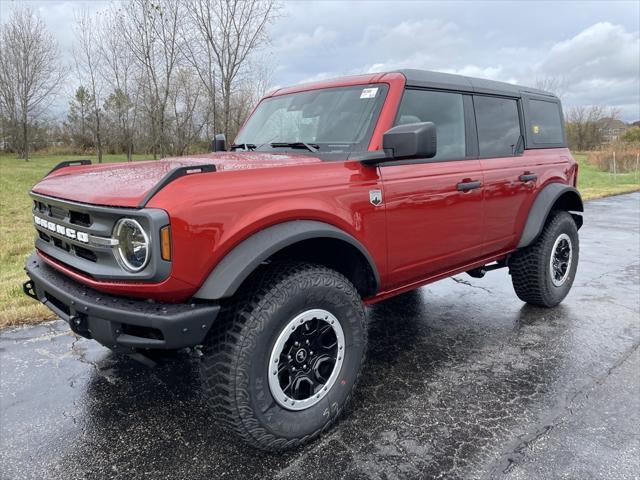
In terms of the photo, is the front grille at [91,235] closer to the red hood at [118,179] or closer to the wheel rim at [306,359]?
the red hood at [118,179]

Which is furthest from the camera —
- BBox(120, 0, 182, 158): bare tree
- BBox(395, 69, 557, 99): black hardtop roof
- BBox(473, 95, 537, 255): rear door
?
BBox(120, 0, 182, 158): bare tree

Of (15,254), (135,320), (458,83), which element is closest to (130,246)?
(135,320)

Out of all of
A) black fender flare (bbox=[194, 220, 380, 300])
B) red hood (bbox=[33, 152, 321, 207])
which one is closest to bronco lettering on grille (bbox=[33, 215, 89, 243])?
red hood (bbox=[33, 152, 321, 207])

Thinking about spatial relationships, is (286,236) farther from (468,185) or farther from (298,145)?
(468,185)

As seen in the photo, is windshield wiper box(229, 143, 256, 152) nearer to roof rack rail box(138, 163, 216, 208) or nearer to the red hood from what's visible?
the red hood

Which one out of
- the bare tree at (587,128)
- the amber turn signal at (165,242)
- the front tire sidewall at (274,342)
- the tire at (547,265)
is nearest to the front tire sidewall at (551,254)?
the tire at (547,265)

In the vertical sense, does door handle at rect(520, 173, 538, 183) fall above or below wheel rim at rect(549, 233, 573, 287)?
above

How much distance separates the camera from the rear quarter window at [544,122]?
4.41 metres

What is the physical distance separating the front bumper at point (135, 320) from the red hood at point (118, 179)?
449mm

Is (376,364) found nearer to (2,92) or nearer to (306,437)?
(306,437)

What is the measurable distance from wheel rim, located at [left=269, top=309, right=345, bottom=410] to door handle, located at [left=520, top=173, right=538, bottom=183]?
2312 mm

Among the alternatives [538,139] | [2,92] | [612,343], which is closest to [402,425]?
[612,343]

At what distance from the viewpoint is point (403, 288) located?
331 centimetres

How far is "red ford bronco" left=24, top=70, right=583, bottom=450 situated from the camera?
6.94 ft
